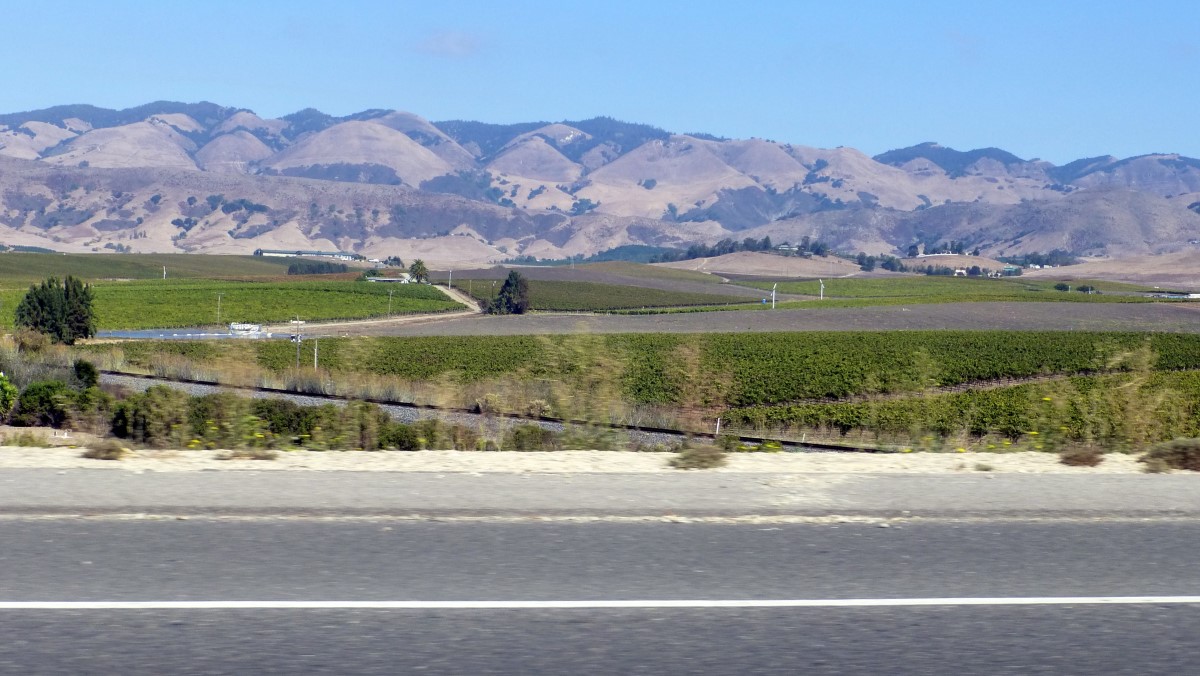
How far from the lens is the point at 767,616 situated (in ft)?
20.9

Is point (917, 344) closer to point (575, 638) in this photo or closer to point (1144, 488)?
point (1144, 488)

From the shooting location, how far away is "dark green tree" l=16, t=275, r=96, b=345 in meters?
65.2

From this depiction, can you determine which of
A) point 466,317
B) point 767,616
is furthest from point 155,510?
point 466,317

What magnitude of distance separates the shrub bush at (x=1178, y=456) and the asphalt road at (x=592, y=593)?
7.23ft

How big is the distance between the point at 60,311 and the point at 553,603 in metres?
66.3

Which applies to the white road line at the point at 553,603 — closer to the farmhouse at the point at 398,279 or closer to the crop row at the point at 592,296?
the crop row at the point at 592,296

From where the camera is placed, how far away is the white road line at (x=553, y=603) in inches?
247

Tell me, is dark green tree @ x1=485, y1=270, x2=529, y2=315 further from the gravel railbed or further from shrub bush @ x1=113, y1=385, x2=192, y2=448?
shrub bush @ x1=113, y1=385, x2=192, y2=448

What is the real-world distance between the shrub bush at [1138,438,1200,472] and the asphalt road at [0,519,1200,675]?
220cm

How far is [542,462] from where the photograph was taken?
35.8 ft

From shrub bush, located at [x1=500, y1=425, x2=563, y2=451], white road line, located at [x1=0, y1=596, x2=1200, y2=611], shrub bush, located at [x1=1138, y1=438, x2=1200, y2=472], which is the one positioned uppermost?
shrub bush, located at [x1=1138, y1=438, x2=1200, y2=472]

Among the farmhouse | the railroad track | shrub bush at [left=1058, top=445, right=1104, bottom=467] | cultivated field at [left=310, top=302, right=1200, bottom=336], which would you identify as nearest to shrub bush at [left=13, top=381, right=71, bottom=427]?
the railroad track

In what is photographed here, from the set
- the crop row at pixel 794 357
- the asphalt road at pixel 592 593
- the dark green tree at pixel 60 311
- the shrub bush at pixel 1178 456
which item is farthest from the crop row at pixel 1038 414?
the dark green tree at pixel 60 311

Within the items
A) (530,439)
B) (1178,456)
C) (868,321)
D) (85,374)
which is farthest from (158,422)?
(868,321)
